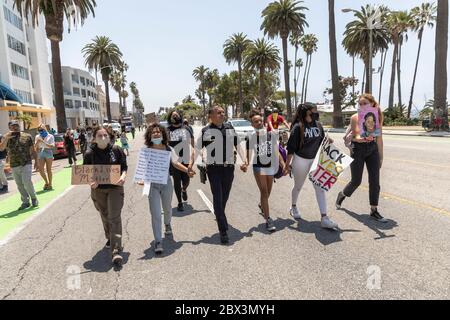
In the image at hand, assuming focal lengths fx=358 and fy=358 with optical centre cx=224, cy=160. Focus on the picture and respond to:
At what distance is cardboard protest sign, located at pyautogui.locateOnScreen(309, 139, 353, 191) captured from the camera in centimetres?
560

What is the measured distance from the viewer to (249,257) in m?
4.59

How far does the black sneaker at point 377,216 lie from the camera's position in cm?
574

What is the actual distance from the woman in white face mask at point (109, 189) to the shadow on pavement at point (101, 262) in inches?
6.1

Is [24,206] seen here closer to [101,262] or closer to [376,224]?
[101,262]

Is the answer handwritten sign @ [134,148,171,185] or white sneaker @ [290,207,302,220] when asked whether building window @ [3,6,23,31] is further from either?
white sneaker @ [290,207,302,220]

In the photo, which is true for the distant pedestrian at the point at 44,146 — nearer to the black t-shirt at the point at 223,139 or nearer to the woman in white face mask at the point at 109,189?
the woman in white face mask at the point at 109,189

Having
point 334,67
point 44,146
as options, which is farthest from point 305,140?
point 334,67

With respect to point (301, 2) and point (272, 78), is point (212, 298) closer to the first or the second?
point (301, 2)

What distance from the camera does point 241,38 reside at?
68.4m

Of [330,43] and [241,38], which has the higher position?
[241,38]

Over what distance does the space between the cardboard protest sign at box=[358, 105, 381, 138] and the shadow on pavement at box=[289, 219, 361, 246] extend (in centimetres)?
165
